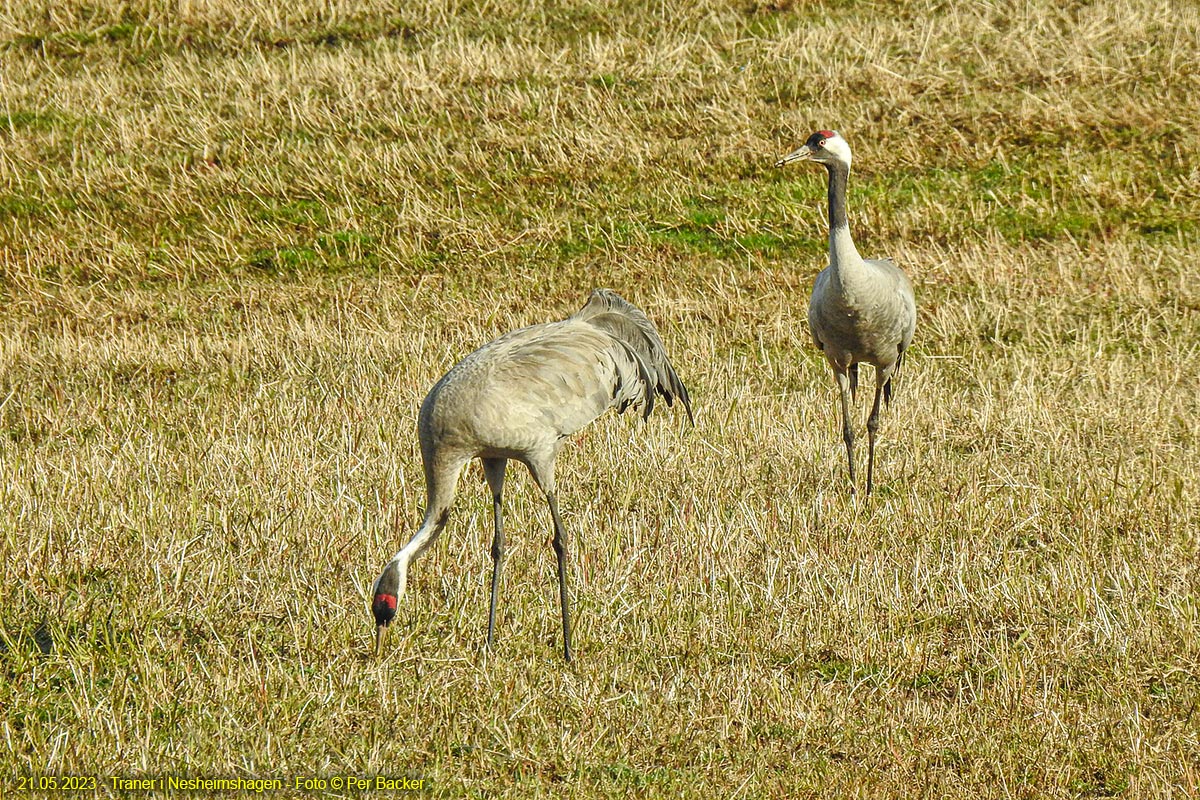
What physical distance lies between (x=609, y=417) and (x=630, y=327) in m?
1.20

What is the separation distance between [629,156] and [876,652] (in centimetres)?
735

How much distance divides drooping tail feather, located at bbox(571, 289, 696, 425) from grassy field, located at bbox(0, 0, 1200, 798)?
1.83 feet

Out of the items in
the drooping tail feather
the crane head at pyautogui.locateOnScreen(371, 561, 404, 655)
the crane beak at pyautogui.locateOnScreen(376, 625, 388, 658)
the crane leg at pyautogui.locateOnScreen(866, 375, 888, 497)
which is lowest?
the crane leg at pyautogui.locateOnScreen(866, 375, 888, 497)

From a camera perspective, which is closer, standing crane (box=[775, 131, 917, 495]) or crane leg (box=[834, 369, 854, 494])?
standing crane (box=[775, 131, 917, 495])

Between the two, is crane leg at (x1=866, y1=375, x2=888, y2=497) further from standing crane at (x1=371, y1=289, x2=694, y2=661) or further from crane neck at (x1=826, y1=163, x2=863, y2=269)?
standing crane at (x1=371, y1=289, x2=694, y2=661)

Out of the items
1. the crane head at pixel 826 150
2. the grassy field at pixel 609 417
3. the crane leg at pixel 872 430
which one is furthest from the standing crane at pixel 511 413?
→ the crane leg at pixel 872 430

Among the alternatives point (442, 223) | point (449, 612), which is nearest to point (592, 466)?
point (449, 612)

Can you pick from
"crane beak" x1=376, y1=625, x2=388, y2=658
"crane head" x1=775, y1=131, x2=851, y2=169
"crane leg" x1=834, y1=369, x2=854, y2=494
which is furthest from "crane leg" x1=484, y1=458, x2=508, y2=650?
"crane leg" x1=834, y1=369, x2=854, y2=494

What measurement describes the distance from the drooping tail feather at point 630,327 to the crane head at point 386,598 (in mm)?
1736

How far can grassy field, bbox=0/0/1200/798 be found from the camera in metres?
3.99

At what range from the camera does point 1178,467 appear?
6.01m

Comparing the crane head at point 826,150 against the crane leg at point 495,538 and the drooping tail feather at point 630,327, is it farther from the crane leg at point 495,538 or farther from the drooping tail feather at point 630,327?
the crane leg at point 495,538

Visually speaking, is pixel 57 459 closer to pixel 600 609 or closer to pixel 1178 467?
pixel 600 609

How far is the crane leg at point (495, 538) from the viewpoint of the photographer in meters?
4.61
